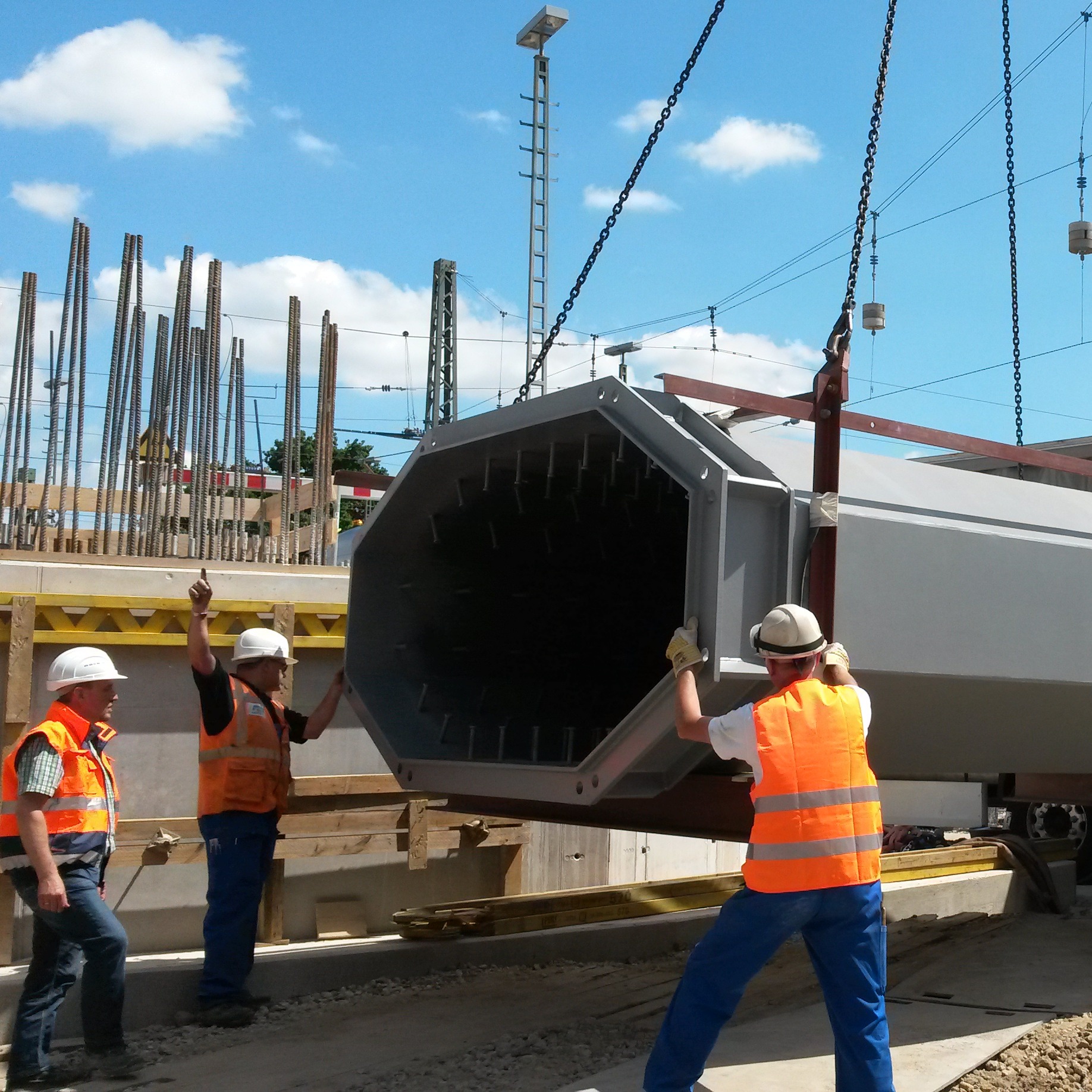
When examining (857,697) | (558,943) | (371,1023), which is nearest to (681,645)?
(857,697)

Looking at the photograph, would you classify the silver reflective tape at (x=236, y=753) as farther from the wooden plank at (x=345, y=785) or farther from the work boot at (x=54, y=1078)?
→ the wooden plank at (x=345, y=785)

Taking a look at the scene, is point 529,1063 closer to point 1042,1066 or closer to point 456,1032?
point 456,1032

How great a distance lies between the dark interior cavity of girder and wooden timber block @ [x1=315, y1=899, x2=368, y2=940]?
6.27ft

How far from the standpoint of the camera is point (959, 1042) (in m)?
4.64

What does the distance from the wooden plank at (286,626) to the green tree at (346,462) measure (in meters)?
13.3

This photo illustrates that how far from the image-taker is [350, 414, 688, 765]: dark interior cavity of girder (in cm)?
552

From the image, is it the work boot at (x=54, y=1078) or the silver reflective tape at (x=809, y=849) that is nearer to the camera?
the silver reflective tape at (x=809, y=849)

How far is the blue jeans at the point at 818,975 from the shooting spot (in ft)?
12.1

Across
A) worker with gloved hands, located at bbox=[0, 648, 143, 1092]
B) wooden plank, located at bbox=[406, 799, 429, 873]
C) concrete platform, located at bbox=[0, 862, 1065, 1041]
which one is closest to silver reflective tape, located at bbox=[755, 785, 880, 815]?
worker with gloved hands, located at bbox=[0, 648, 143, 1092]

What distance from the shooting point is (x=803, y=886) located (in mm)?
3664

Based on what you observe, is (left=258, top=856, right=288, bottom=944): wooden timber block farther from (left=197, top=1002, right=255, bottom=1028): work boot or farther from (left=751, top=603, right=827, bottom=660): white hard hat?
(left=751, top=603, right=827, bottom=660): white hard hat

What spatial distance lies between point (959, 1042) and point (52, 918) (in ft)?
10.7

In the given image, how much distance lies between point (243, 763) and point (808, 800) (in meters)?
2.60

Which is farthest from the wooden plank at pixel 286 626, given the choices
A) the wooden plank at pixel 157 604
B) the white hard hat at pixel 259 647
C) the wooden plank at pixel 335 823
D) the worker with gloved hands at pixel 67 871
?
the worker with gloved hands at pixel 67 871
